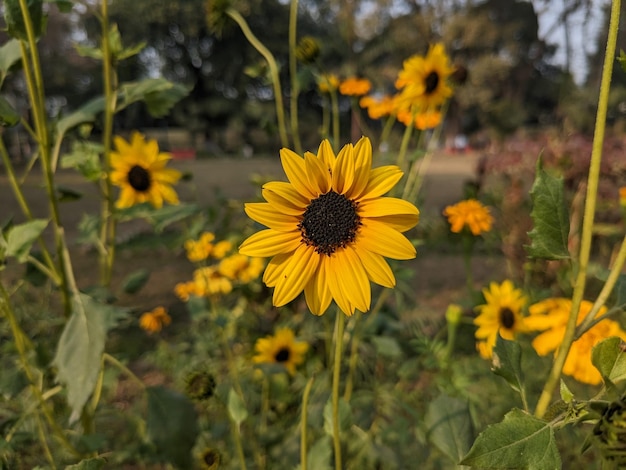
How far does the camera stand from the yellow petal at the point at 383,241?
1.25 feet

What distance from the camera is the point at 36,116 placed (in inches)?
22.5

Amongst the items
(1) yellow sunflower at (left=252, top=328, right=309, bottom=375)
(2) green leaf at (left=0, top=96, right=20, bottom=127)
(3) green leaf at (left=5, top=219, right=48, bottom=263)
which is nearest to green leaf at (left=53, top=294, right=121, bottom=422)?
(3) green leaf at (left=5, top=219, right=48, bottom=263)

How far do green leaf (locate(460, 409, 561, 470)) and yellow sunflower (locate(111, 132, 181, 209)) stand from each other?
65 cm

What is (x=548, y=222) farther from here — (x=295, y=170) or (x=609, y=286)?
(x=295, y=170)

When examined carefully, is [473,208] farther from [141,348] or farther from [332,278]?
[141,348]

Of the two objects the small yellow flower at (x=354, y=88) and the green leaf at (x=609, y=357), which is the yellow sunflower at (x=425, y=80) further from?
the green leaf at (x=609, y=357)

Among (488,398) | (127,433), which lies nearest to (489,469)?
(488,398)

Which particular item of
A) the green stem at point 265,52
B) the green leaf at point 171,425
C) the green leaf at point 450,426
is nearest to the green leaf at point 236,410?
the green leaf at point 171,425

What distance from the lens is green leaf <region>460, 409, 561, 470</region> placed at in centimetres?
31

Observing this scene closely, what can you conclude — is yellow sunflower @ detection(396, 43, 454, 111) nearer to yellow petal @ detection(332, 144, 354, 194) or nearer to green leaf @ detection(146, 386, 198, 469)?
yellow petal @ detection(332, 144, 354, 194)

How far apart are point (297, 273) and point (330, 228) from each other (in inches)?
1.9

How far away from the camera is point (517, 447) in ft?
1.05

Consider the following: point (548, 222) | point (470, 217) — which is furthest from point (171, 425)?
point (470, 217)

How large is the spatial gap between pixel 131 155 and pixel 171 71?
1322 centimetres
